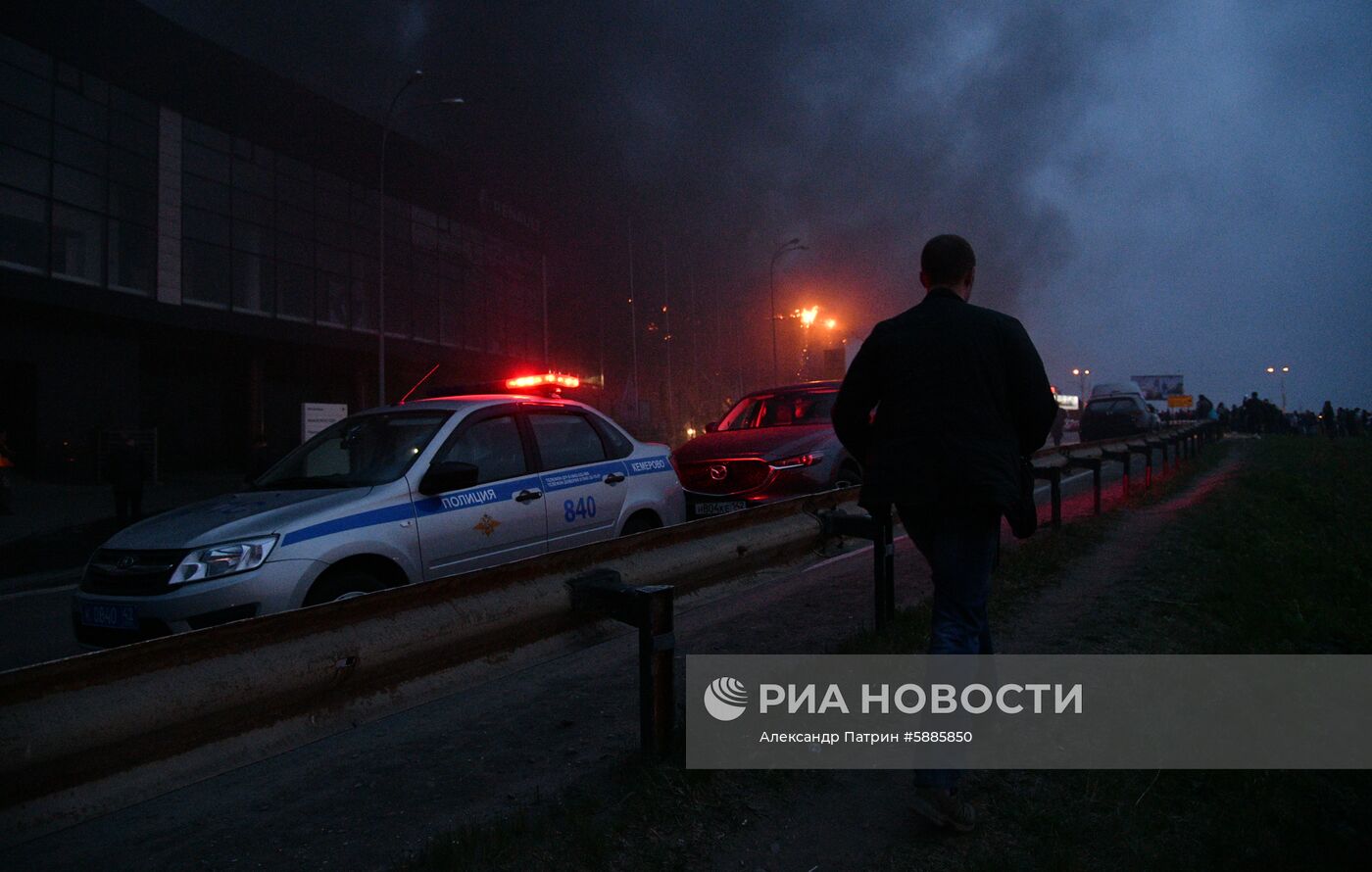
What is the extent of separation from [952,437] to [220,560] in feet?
11.3

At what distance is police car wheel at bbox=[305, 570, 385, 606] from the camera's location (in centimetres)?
439

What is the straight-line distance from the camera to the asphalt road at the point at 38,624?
6.39 m

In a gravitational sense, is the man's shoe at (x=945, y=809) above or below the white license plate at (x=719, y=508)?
below

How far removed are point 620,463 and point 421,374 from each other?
1477 inches

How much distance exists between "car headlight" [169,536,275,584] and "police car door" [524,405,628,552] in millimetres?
1958

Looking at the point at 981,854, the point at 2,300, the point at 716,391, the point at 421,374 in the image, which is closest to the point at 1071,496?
the point at 981,854

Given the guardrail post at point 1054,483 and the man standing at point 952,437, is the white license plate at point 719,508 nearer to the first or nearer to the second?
the guardrail post at point 1054,483

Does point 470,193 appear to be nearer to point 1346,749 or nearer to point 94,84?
point 94,84

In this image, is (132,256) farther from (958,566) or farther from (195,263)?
(958,566)

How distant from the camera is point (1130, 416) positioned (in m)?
24.8

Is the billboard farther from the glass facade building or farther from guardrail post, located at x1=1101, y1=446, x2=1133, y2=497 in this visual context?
guardrail post, located at x1=1101, y1=446, x2=1133, y2=497

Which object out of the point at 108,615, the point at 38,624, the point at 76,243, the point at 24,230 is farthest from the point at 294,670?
the point at 76,243

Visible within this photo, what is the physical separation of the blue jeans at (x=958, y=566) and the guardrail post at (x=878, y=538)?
1.67 m

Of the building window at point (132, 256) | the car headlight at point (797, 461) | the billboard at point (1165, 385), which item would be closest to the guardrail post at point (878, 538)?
the car headlight at point (797, 461)
